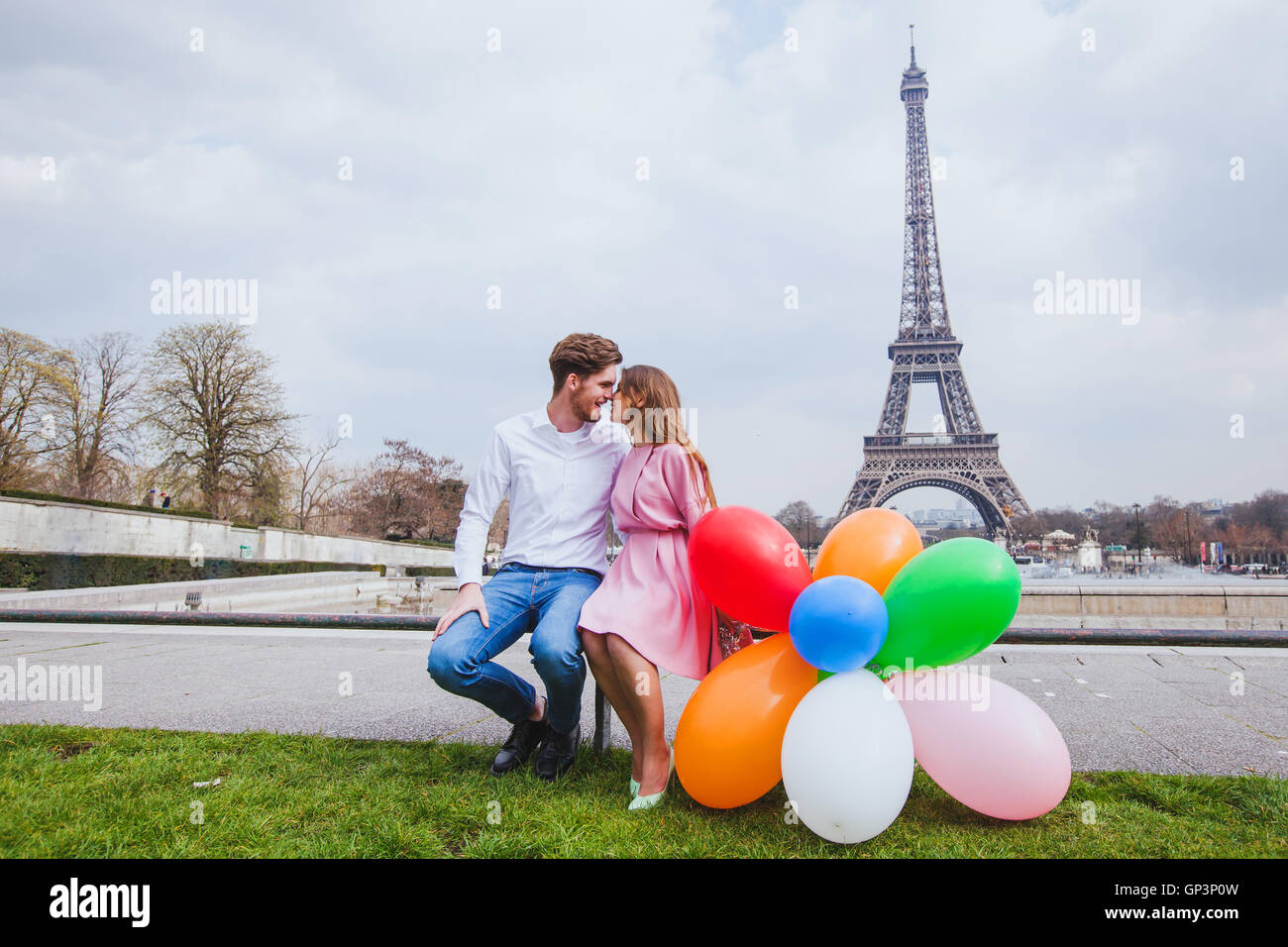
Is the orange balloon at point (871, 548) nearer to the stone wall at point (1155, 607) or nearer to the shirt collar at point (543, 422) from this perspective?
the shirt collar at point (543, 422)

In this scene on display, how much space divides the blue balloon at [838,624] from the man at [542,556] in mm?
815

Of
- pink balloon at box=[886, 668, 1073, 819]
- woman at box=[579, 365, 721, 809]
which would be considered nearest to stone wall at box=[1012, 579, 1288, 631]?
pink balloon at box=[886, 668, 1073, 819]

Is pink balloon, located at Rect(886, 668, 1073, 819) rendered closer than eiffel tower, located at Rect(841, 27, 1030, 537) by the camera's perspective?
Yes

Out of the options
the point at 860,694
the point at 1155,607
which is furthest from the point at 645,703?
the point at 1155,607

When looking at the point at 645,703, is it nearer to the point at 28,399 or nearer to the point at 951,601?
the point at 951,601

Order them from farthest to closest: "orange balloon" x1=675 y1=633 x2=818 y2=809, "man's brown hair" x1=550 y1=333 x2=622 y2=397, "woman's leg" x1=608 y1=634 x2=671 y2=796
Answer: "man's brown hair" x1=550 y1=333 x2=622 y2=397, "woman's leg" x1=608 y1=634 x2=671 y2=796, "orange balloon" x1=675 y1=633 x2=818 y2=809

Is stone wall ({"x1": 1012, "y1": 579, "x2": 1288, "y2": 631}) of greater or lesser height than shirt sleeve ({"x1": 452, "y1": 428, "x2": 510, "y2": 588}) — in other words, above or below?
below

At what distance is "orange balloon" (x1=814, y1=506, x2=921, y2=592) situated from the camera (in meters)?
2.43

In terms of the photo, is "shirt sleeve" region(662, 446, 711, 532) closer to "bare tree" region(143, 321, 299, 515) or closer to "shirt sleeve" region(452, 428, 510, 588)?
"shirt sleeve" region(452, 428, 510, 588)

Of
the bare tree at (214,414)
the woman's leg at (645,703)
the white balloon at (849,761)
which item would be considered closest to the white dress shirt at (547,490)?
the woman's leg at (645,703)

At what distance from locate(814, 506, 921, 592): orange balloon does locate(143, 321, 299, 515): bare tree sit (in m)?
30.7

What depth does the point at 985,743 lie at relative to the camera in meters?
2.14
